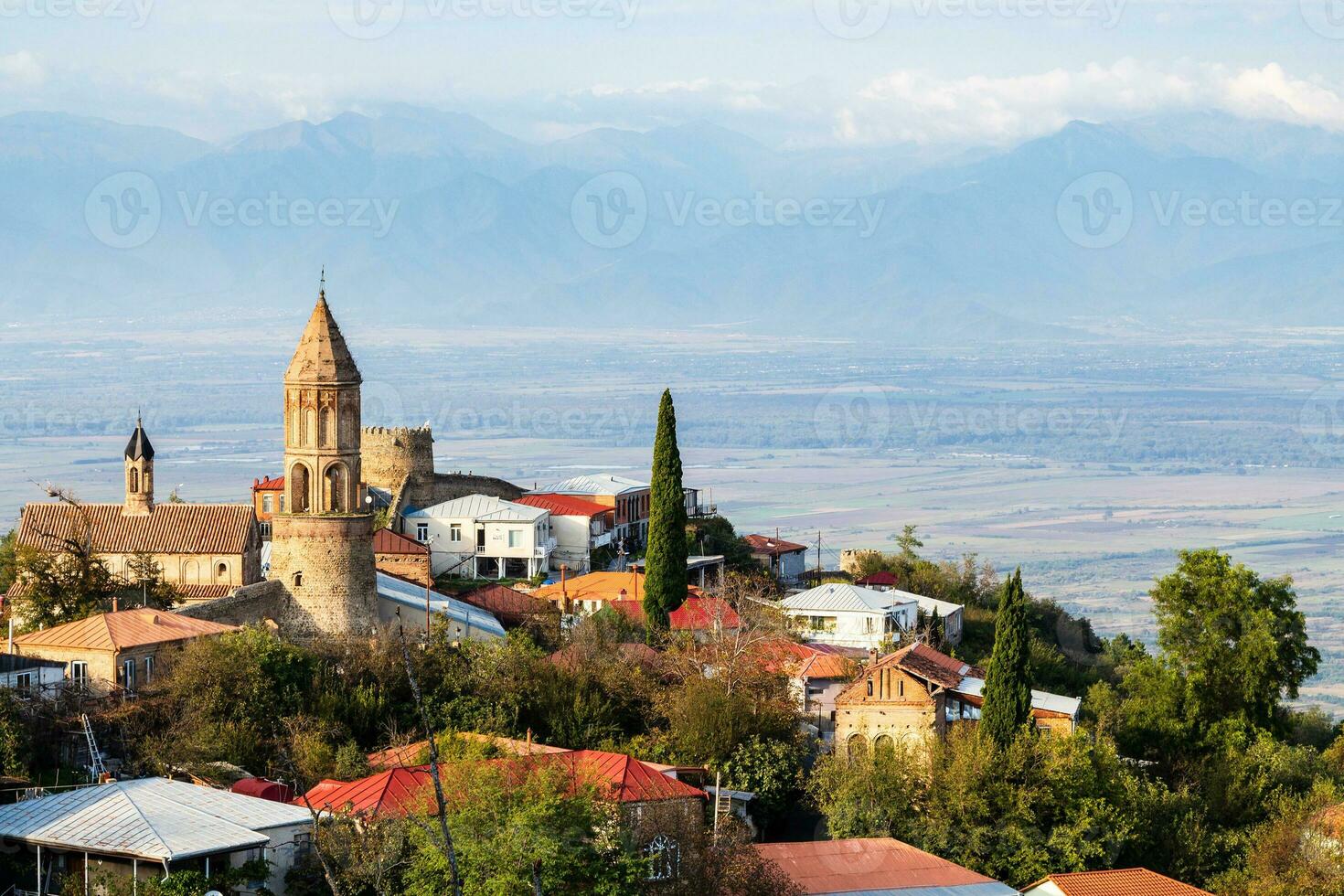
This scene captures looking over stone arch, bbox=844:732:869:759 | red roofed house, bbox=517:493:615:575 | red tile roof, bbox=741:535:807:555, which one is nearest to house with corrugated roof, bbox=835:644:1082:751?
stone arch, bbox=844:732:869:759

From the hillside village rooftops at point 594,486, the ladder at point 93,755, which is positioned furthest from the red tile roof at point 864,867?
the hillside village rooftops at point 594,486

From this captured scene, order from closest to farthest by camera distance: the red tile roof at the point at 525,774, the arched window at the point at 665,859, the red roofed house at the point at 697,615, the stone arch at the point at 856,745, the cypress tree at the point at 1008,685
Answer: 1. the arched window at the point at 665,859
2. the red tile roof at the point at 525,774
3. the cypress tree at the point at 1008,685
4. the stone arch at the point at 856,745
5. the red roofed house at the point at 697,615

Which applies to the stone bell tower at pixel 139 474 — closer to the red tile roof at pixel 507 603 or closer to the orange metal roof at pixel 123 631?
the red tile roof at pixel 507 603

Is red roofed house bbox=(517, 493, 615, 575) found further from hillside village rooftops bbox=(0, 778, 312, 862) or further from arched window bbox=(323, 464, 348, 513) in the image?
hillside village rooftops bbox=(0, 778, 312, 862)

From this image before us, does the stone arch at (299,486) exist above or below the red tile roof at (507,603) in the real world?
above

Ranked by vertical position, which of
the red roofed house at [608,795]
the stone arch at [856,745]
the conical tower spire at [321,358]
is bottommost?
the stone arch at [856,745]

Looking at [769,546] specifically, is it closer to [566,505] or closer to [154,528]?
[566,505]

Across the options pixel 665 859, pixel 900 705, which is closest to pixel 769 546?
pixel 900 705

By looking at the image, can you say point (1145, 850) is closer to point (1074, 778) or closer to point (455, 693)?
point (1074, 778)
